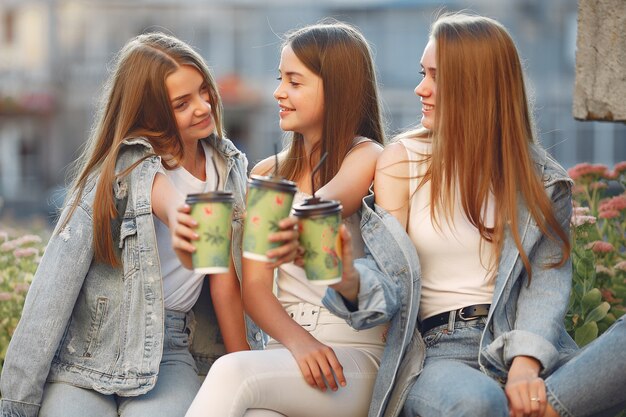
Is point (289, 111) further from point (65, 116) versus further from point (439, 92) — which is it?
point (65, 116)

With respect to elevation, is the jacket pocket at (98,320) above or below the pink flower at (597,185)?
below

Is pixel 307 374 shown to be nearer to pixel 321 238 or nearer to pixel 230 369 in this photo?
pixel 230 369

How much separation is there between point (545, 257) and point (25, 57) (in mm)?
32029

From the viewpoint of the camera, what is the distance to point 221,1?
3303 centimetres

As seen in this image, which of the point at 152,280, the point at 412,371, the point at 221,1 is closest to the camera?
the point at 412,371

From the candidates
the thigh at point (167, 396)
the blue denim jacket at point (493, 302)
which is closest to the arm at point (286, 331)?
the blue denim jacket at point (493, 302)

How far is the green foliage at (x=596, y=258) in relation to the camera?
3.53m

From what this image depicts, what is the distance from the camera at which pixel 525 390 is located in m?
2.70

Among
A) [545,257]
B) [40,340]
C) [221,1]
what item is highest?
[545,257]

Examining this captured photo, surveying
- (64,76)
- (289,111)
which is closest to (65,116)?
(64,76)

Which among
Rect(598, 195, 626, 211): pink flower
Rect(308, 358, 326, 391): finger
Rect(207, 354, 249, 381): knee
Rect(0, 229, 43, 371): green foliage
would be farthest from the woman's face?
Rect(0, 229, 43, 371): green foliage

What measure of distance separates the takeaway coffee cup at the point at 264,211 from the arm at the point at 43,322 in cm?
81

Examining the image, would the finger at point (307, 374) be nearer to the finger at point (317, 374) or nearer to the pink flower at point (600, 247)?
the finger at point (317, 374)

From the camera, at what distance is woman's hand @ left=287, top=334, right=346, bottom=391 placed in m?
2.79
